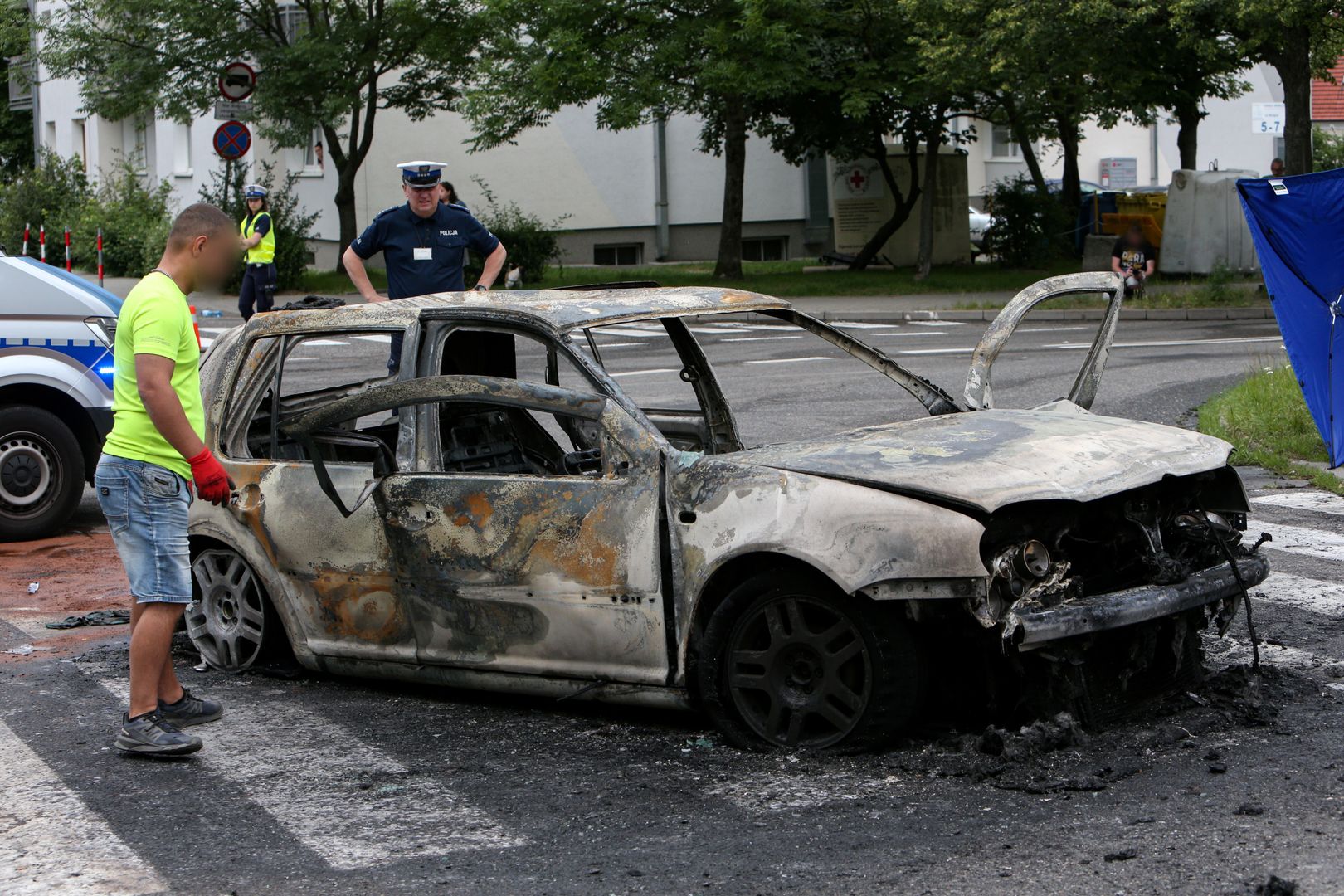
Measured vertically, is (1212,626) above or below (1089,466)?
below

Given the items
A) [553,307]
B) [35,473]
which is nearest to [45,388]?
[35,473]

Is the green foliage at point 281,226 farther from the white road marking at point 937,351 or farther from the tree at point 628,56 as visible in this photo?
the white road marking at point 937,351

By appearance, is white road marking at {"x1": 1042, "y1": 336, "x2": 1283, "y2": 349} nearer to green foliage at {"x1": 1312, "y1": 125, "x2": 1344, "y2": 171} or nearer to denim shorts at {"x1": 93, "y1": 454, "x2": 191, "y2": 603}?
denim shorts at {"x1": 93, "y1": 454, "x2": 191, "y2": 603}

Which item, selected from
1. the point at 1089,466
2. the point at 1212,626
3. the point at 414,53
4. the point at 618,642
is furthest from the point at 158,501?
the point at 414,53

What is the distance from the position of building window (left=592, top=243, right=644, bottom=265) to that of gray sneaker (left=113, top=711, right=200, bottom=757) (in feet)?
112

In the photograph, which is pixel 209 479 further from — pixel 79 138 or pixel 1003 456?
pixel 79 138

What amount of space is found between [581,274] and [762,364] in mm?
16493

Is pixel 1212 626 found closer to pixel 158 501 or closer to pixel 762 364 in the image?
pixel 158 501

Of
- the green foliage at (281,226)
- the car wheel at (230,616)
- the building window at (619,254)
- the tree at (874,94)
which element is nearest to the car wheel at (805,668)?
the car wheel at (230,616)

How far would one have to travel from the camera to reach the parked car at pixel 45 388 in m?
9.55

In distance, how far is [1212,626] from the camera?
666 centimetres

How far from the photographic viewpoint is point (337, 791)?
5.04m

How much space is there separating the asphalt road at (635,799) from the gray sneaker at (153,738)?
5 centimetres

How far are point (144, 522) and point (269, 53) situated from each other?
81.8 ft
